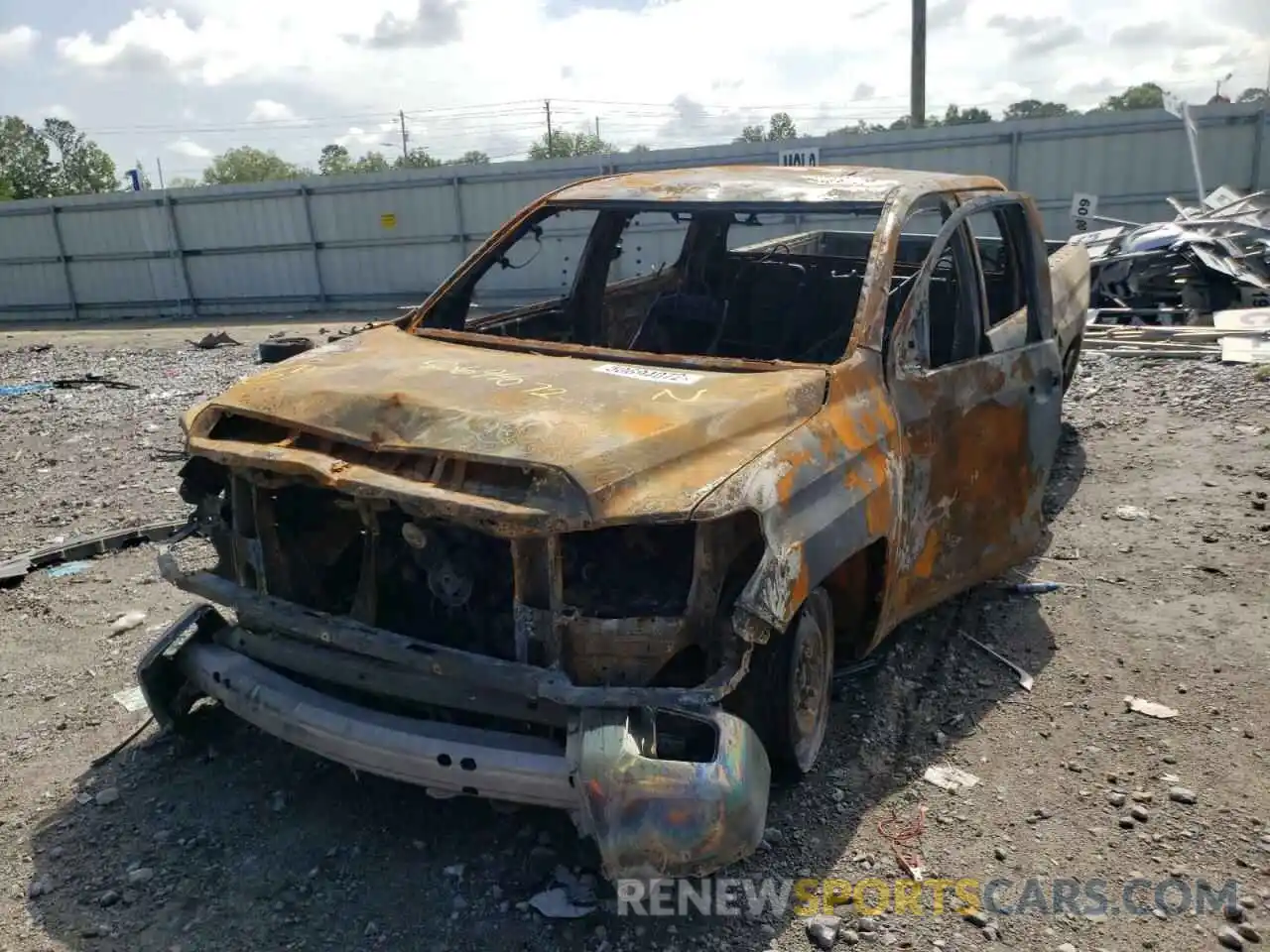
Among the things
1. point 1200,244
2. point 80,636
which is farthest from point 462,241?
point 80,636

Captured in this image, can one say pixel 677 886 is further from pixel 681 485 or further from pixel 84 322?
pixel 84 322

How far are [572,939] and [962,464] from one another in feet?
7.09

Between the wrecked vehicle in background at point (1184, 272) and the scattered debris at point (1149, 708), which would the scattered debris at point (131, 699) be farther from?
the wrecked vehicle in background at point (1184, 272)

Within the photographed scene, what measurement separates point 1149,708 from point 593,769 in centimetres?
233

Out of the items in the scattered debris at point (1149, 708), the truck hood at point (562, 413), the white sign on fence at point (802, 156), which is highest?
the white sign on fence at point (802, 156)

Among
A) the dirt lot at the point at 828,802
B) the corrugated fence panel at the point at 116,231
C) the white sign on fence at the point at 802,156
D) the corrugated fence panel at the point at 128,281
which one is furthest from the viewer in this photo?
the corrugated fence panel at the point at 128,281

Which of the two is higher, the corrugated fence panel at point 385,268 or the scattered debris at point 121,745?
the corrugated fence panel at point 385,268

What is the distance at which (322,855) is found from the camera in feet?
10.1

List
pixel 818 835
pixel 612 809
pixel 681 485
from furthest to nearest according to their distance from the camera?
pixel 818 835
pixel 681 485
pixel 612 809

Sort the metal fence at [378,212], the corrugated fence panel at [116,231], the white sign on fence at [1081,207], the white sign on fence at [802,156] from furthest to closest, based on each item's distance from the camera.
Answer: the corrugated fence panel at [116,231], the white sign on fence at [802,156], the metal fence at [378,212], the white sign on fence at [1081,207]

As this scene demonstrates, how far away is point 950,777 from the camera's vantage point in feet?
11.2

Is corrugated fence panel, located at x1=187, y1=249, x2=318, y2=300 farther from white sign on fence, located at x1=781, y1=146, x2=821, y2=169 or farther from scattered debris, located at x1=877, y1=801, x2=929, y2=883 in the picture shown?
scattered debris, located at x1=877, y1=801, x2=929, y2=883

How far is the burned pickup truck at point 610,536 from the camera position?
265cm

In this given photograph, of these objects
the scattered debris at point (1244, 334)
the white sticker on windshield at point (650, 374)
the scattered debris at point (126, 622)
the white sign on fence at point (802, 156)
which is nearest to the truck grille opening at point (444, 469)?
the white sticker on windshield at point (650, 374)
